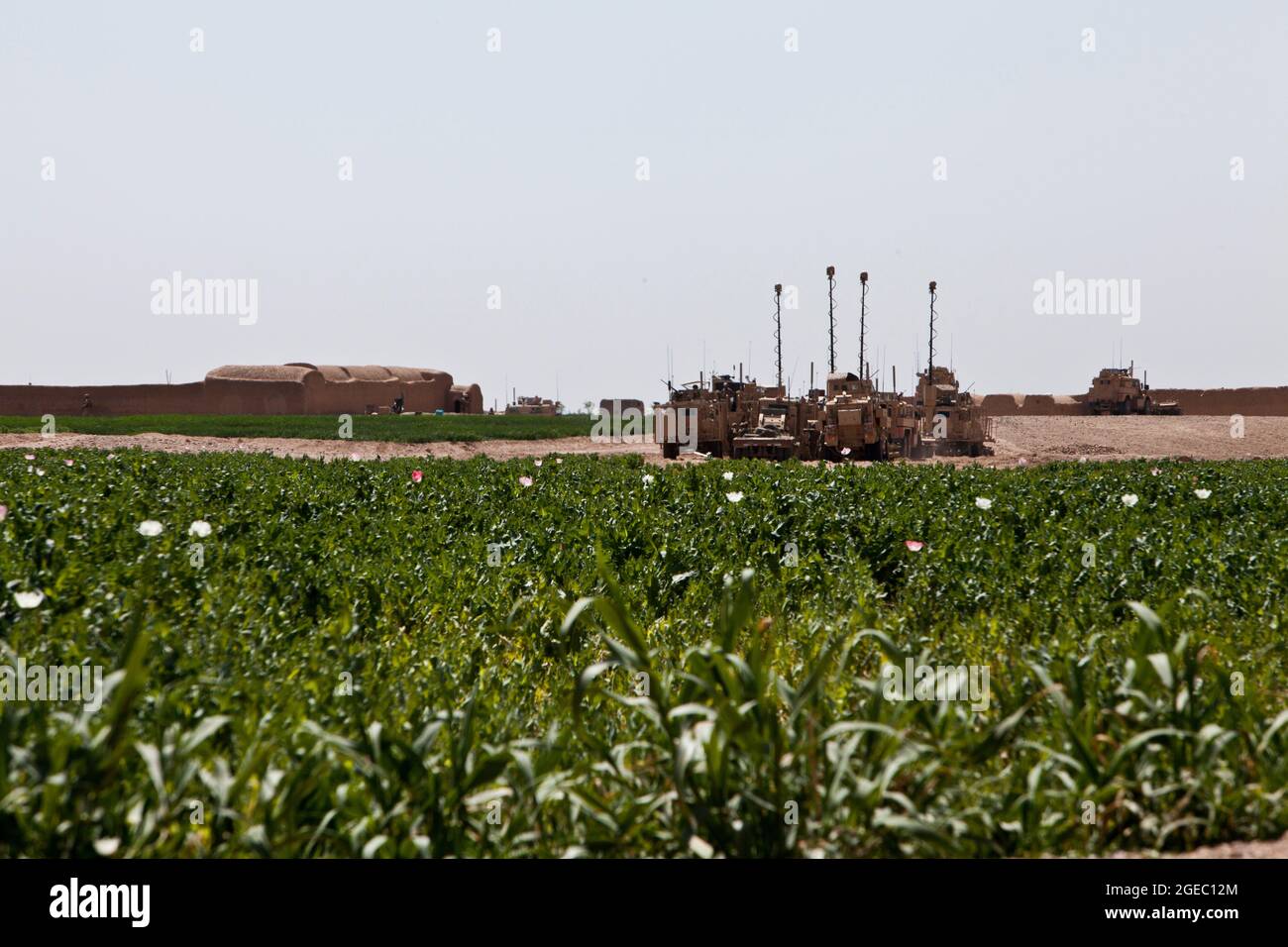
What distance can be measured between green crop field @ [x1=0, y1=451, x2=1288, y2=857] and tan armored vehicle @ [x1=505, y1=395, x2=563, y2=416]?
75.0 meters

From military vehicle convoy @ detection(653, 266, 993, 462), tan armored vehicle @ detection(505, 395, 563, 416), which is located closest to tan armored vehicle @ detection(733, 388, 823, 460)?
military vehicle convoy @ detection(653, 266, 993, 462)

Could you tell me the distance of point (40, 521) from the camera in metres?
7.03

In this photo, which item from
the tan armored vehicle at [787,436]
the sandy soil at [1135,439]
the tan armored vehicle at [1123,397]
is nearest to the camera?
the tan armored vehicle at [787,436]

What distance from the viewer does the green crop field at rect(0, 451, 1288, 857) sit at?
2883mm

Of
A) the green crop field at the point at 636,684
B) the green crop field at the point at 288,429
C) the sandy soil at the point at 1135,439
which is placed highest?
the green crop field at the point at 288,429

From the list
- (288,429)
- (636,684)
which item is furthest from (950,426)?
(636,684)

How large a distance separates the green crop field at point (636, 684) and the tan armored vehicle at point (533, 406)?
246 feet

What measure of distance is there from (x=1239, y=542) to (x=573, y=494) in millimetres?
6475

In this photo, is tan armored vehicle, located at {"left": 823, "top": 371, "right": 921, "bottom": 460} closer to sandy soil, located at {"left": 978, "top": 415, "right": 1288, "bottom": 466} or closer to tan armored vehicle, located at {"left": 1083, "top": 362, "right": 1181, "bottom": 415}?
sandy soil, located at {"left": 978, "top": 415, "right": 1288, "bottom": 466}

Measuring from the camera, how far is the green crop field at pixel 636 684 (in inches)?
113

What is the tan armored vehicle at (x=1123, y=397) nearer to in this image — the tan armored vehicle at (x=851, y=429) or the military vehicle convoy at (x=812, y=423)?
the military vehicle convoy at (x=812, y=423)

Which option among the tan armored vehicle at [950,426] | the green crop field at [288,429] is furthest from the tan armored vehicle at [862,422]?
the green crop field at [288,429]
